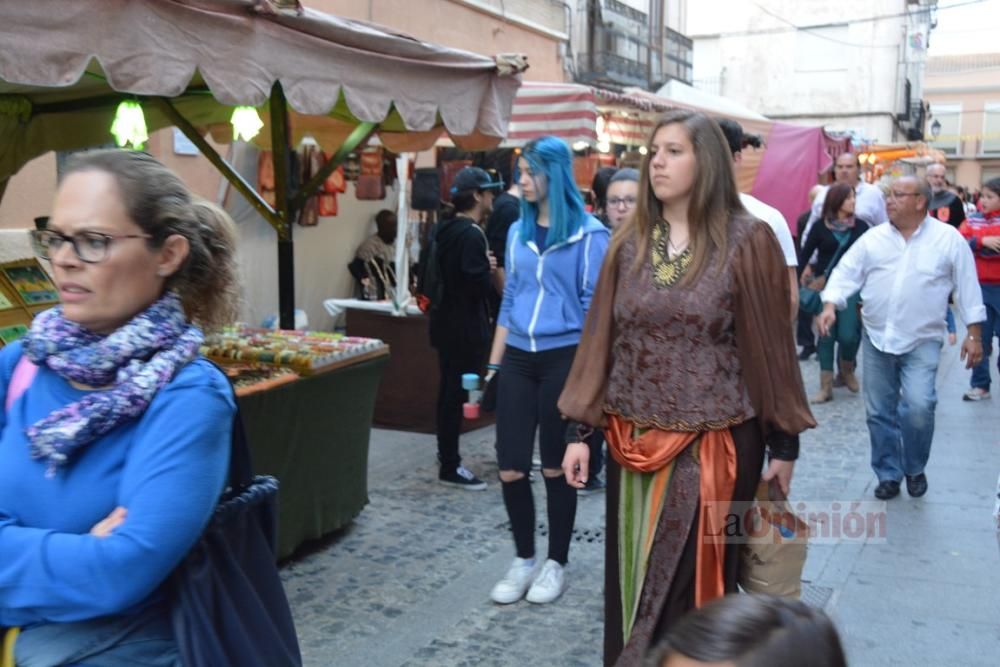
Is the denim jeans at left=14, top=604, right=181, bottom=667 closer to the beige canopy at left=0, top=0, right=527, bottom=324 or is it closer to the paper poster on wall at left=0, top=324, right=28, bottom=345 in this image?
the beige canopy at left=0, top=0, right=527, bottom=324

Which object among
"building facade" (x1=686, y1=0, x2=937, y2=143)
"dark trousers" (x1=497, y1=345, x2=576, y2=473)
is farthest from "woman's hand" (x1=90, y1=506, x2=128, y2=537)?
"building facade" (x1=686, y1=0, x2=937, y2=143)

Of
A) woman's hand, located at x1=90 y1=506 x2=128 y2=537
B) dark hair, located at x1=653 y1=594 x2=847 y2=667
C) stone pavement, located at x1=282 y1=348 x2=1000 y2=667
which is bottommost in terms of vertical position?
stone pavement, located at x1=282 y1=348 x2=1000 y2=667

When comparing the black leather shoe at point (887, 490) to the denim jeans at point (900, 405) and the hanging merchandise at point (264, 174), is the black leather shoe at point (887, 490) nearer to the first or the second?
the denim jeans at point (900, 405)

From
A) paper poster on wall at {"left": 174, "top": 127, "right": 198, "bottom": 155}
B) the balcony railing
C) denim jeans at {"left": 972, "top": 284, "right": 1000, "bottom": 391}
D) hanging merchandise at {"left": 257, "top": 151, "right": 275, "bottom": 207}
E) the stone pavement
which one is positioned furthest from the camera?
the balcony railing

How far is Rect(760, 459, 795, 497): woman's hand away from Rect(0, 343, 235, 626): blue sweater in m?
1.98

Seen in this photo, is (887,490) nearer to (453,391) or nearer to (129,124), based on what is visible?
(453,391)

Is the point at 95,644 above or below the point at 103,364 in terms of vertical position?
below

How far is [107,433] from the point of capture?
177cm

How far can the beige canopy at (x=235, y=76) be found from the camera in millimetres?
3555

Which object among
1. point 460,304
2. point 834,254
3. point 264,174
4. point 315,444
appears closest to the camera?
point 315,444

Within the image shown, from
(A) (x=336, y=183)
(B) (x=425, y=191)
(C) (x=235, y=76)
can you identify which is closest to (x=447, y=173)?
(A) (x=336, y=183)

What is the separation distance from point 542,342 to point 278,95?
7.19ft

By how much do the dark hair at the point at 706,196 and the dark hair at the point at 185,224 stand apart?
1.58m

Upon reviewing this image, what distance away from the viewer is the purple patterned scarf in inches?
68.0
